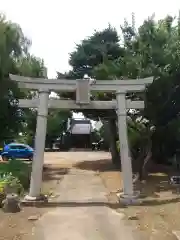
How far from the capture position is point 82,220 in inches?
432

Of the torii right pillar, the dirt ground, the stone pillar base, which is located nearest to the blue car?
the dirt ground

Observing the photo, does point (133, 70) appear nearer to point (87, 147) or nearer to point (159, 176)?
point (159, 176)

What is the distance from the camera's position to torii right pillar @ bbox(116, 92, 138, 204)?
14.3m

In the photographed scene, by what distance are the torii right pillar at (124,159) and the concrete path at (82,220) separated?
776mm

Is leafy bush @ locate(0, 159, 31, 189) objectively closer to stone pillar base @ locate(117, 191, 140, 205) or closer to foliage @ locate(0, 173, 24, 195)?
foliage @ locate(0, 173, 24, 195)

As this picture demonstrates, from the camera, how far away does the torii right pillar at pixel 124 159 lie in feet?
46.8

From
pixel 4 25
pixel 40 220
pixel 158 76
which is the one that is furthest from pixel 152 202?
pixel 4 25

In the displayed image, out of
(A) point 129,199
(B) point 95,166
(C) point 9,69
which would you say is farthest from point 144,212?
(B) point 95,166

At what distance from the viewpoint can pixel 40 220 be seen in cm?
1099

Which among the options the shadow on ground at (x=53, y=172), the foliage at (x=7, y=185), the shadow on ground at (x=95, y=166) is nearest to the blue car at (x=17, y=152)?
the shadow on ground at (x=95, y=166)

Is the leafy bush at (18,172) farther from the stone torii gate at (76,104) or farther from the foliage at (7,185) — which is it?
the stone torii gate at (76,104)

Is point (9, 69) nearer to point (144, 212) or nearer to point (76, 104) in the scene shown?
point (76, 104)

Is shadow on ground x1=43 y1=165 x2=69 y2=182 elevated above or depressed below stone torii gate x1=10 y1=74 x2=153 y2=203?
below

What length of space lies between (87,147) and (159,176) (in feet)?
105
